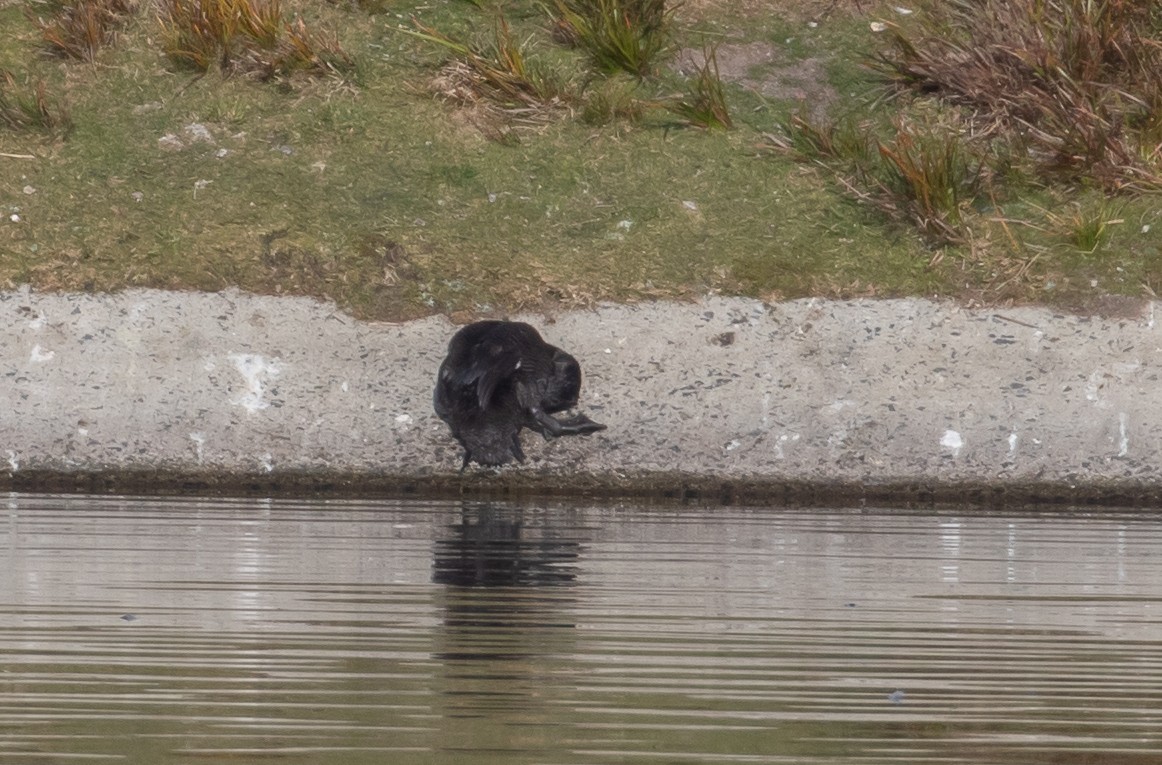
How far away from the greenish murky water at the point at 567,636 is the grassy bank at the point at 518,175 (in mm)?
2448

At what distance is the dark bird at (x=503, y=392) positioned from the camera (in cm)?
1147

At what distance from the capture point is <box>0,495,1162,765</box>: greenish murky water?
5195mm

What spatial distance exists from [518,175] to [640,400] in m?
2.56

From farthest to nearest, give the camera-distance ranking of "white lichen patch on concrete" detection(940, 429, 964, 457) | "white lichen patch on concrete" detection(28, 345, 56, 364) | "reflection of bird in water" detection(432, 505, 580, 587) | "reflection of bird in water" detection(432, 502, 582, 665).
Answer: "white lichen patch on concrete" detection(28, 345, 56, 364) → "white lichen patch on concrete" detection(940, 429, 964, 457) → "reflection of bird in water" detection(432, 505, 580, 587) → "reflection of bird in water" detection(432, 502, 582, 665)

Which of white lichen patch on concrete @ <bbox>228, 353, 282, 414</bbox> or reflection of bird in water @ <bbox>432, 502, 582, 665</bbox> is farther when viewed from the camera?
white lichen patch on concrete @ <bbox>228, 353, 282, 414</bbox>

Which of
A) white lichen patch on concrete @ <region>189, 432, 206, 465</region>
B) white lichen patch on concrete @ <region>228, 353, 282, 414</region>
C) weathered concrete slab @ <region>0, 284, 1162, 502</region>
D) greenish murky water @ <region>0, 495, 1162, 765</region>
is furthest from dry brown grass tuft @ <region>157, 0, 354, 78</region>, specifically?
greenish murky water @ <region>0, 495, 1162, 765</region>

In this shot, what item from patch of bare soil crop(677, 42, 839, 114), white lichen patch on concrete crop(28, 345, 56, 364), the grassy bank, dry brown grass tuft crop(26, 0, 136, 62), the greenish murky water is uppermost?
dry brown grass tuft crop(26, 0, 136, 62)

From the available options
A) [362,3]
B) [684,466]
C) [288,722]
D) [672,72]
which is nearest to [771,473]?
[684,466]

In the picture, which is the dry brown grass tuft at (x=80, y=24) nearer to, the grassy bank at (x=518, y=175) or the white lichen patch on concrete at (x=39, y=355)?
the grassy bank at (x=518, y=175)

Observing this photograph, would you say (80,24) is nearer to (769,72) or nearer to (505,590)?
(769,72)

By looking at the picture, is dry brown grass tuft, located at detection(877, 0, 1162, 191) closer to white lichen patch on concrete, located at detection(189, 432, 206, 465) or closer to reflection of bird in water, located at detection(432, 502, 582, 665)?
reflection of bird in water, located at detection(432, 502, 582, 665)

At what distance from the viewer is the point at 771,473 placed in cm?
1194

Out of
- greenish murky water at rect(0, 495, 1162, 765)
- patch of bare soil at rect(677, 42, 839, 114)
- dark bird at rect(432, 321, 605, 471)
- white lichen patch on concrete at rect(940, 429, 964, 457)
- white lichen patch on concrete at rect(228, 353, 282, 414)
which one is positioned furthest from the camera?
patch of bare soil at rect(677, 42, 839, 114)

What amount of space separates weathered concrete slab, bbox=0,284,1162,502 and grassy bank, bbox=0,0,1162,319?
0.30 meters
